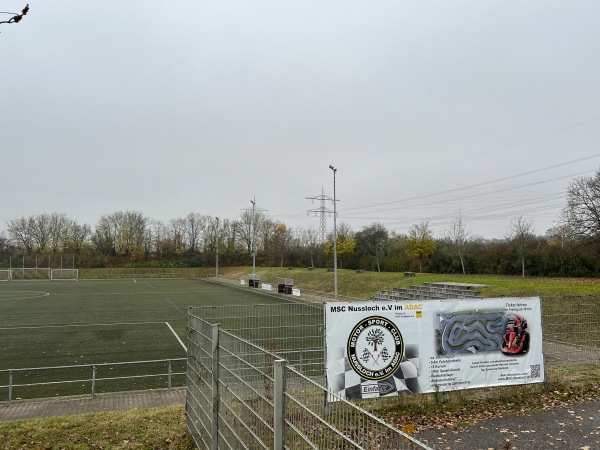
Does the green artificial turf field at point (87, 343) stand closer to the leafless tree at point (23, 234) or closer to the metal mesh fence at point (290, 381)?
the metal mesh fence at point (290, 381)

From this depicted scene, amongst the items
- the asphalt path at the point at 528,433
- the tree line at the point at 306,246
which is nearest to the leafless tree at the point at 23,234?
the tree line at the point at 306,246

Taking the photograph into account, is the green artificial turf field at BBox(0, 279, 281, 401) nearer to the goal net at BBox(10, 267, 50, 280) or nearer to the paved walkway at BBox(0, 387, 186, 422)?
the paved walkway at BBox(0, 387, 186, 422)

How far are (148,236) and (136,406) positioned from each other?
10642cm

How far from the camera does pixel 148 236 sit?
365 ft

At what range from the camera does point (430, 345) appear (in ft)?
29.6

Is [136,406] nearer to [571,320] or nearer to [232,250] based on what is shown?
[571,320]

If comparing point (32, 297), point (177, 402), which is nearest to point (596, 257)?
point (177, 402)

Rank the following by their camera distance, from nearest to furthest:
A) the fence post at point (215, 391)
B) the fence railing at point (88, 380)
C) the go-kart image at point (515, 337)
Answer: the fence post at point (215, 391), the go-kart image at point (515, 337), the fence railing at point (88, 380)

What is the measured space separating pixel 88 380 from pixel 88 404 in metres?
1.63

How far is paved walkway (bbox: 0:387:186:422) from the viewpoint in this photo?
32.5 feet

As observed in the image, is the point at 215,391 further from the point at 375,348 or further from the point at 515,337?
the point at 515,337

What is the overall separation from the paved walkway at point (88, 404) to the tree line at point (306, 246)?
31.2m

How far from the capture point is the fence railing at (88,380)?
40.0 feet

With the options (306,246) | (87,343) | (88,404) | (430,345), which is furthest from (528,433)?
(306,246)
